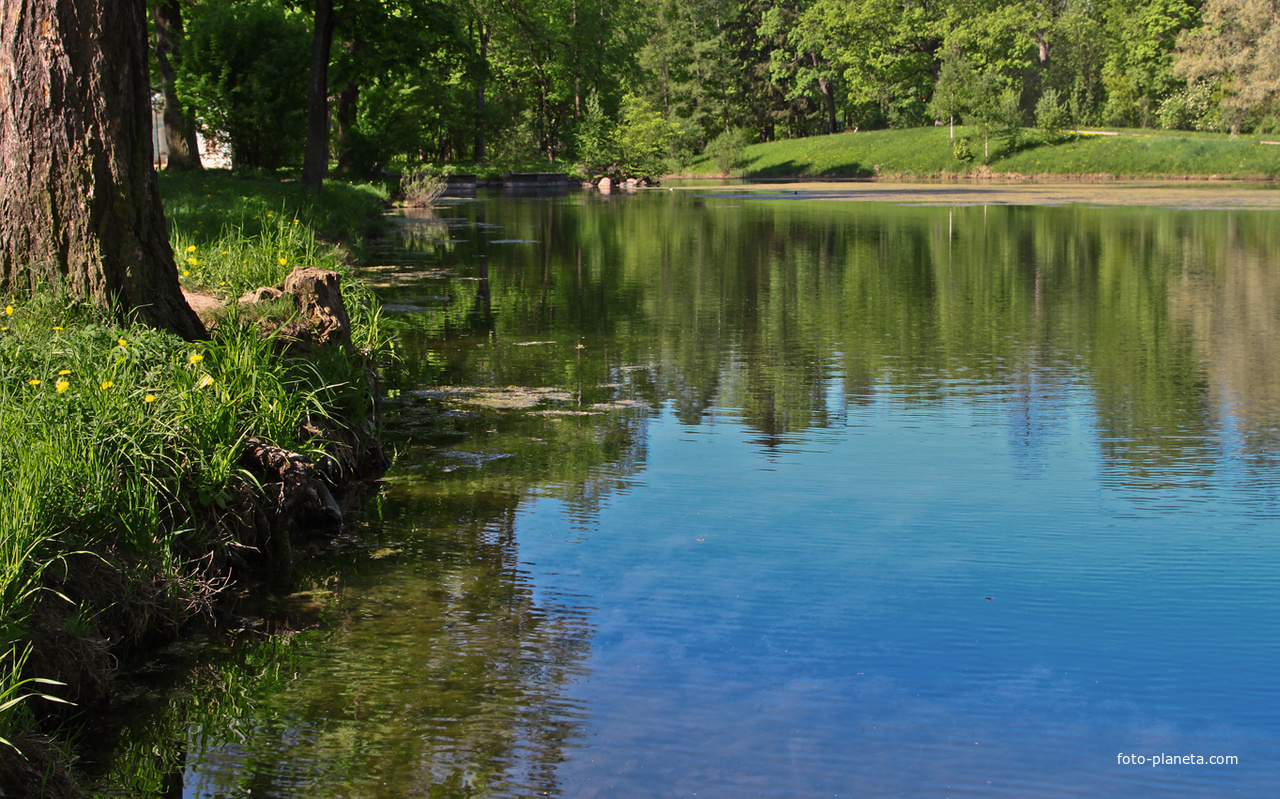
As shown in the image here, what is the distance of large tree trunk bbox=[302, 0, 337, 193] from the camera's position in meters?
22.8

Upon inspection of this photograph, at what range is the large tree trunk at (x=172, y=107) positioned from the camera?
25.5 meters

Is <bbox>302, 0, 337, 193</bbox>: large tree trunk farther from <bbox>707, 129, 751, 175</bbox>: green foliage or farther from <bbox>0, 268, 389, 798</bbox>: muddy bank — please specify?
<bbox>707, 129, 751, 175</bbox>: green foliage

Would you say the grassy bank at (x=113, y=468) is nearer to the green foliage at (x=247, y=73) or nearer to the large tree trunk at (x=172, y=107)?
the large tree trunk at (x=172, y=107)

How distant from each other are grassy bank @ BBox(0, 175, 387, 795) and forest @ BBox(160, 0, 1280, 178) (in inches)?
712

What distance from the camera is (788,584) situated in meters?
5.43

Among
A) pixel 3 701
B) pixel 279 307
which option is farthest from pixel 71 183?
pixel 3 701

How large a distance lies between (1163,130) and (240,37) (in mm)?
53519

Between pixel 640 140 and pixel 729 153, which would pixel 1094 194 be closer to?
pixel 640 140

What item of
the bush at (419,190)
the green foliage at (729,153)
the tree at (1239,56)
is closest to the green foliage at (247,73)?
the bush at (419,190)

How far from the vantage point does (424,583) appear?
5535 millimetres

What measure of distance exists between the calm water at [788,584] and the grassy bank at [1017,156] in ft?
Answer: 161

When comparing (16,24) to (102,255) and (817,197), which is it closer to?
(102,255)

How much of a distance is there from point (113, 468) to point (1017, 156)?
63.6 metres

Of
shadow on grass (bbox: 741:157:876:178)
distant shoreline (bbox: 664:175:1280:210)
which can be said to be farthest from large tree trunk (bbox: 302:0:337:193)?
shadow on grass (bbox: 741:157:876:178)
